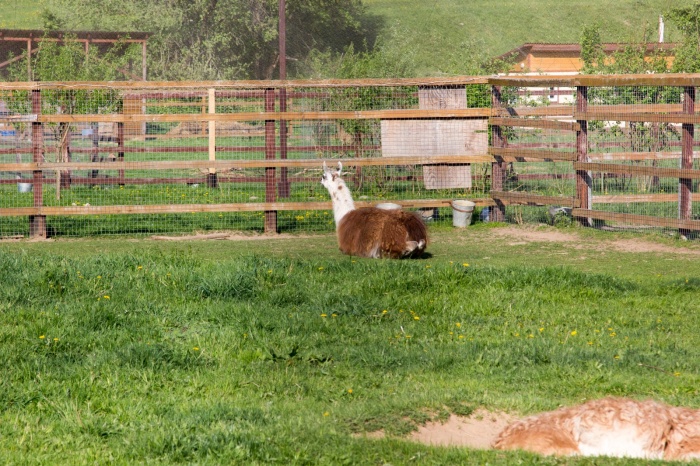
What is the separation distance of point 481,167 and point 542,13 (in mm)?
41049

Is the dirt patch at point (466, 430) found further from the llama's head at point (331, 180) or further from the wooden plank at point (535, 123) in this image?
the wooden plank at point (535, 123)

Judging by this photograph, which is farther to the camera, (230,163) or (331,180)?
(230,163)

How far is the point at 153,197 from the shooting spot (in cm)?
1527

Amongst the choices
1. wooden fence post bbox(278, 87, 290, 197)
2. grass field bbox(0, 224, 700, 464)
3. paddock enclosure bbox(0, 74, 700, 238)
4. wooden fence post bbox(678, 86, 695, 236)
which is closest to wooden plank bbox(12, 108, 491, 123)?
paddock enclosure bbox(0, 74, 700, 238)

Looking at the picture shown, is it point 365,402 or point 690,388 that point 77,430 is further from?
point 690,388

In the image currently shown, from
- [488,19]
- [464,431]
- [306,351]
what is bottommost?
[464,431]

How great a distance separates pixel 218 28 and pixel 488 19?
1764cm

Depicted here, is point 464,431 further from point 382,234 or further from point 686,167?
point 686,167

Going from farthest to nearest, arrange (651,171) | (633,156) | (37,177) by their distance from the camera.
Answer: (633,156)
(37,177)
(651,171)

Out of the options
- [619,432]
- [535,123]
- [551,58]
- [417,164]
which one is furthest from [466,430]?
[551,58]

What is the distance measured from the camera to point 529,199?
42.7 feet

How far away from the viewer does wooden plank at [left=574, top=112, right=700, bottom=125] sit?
11.3 metres

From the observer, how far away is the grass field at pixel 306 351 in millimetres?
4770

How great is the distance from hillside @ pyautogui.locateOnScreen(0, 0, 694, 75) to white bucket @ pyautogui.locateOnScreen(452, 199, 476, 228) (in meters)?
33.1
